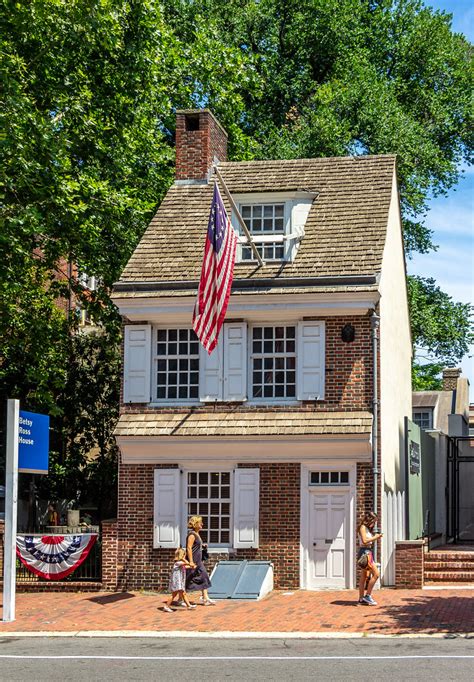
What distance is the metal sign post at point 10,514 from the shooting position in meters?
19.2

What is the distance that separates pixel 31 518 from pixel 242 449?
43.3 feet

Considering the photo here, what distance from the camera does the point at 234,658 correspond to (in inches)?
593

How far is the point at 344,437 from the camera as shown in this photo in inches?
915

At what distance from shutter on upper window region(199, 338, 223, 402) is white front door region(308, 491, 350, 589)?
3080 millimetres

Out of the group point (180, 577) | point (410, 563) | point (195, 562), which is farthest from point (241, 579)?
point (410, 563)

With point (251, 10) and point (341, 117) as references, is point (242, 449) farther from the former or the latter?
point (251, 10)

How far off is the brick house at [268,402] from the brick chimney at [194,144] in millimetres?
2753

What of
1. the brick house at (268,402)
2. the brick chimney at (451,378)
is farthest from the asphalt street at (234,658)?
the brick chimney at (451,378)

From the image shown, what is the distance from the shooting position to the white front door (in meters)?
23.5

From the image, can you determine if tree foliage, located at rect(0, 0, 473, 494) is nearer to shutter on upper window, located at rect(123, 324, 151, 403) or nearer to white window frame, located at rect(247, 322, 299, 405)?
shutter on upper window, located at rect(123, 324, 151, 403)

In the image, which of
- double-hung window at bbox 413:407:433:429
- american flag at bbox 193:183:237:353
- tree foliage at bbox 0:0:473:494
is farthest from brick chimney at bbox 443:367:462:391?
american flag at bbox 193:183:237:353

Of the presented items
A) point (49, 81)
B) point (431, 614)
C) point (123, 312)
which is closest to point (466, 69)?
point (49, 81)

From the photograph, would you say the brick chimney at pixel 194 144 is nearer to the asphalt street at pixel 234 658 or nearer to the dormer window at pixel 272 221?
the dormer window at pixel 272 221

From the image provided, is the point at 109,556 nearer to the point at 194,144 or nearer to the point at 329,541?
the point at 329,541
